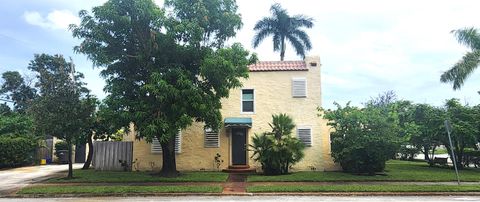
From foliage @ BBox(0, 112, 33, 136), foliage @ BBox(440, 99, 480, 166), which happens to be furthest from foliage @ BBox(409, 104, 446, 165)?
foliage @ BBox(0, 112, 33, 136)

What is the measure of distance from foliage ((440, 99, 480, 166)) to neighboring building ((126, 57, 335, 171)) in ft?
24.5


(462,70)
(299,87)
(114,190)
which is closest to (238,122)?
(299,87)

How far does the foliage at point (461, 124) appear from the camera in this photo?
21.8 meters

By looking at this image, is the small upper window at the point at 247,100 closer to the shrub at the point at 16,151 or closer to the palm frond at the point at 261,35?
the palm frond at the point at 261,35

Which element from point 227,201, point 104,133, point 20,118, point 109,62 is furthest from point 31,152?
point 227,201

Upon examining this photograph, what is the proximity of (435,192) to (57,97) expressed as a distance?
1588 centimetres

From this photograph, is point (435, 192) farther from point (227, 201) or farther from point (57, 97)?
point (57, 97)

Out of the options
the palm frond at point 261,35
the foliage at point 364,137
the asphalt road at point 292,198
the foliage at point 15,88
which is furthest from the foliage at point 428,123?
the foliage at point 15,88

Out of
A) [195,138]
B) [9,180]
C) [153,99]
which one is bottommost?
[9,180]

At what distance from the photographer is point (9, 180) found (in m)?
18.2

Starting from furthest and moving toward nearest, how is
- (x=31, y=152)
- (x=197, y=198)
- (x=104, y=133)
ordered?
(x=31, y=152), (x=104, y=133), (x=197, y=198)

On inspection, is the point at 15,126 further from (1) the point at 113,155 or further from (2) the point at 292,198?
(2) the point at 292,198

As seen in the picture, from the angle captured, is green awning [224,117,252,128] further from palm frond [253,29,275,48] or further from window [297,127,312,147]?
palm frond [253,29,275,48]

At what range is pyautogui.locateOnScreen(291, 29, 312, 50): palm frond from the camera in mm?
35438
